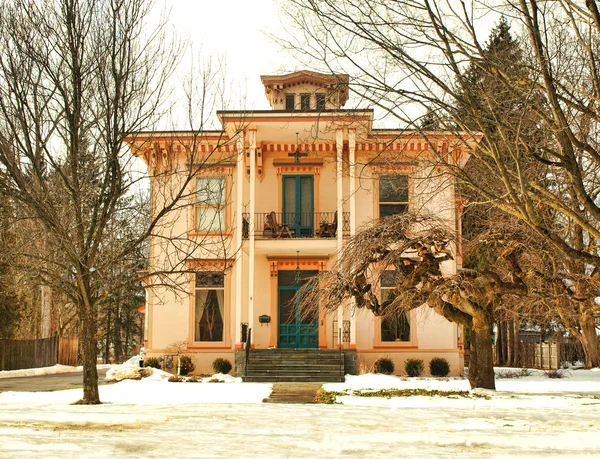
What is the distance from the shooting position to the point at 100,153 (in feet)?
40.8

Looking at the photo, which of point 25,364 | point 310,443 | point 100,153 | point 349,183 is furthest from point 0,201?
point 25,364

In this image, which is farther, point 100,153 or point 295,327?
point 295,327

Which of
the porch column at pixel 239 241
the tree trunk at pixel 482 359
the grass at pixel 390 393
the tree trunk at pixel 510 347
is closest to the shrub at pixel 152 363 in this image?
the porch column at pixel 239 241

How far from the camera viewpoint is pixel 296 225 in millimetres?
21906

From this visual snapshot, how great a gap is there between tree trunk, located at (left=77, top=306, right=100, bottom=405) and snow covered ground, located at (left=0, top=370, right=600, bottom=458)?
2.25 m

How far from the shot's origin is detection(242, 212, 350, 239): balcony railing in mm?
21156

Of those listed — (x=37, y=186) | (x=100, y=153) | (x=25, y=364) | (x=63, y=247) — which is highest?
(x=100, y=153)

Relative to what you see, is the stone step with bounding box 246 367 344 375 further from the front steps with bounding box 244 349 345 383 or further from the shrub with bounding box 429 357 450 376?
the shrub with bounding box 429 357 450 376

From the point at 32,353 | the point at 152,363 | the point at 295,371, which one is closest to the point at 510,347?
the point at 295,371

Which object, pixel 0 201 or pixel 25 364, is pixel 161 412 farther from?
pixel 25 364

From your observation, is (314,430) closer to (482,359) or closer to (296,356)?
(482,359)

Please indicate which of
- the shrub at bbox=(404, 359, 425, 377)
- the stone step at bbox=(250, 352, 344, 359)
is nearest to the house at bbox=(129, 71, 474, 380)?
the shrub at bbox=(404, 359, 425, 377)

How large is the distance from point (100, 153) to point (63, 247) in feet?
6.63

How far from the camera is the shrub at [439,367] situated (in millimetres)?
20500
